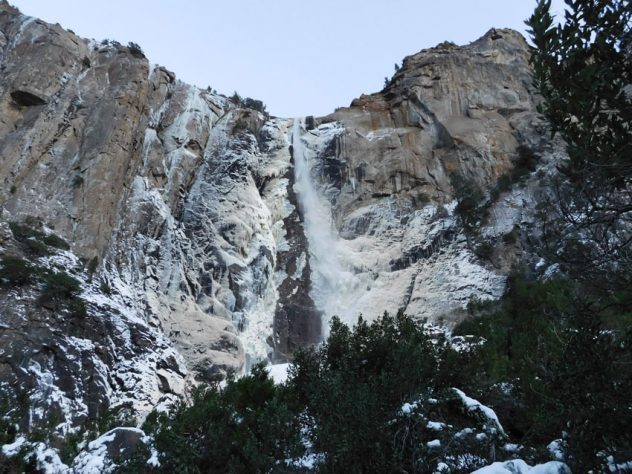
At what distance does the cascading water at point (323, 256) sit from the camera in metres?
25.6

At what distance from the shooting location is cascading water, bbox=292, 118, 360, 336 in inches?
1006

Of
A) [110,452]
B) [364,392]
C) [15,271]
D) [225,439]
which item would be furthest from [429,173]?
[110,452]

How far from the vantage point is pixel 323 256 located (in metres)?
27.7

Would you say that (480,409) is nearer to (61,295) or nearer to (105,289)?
(61,295)

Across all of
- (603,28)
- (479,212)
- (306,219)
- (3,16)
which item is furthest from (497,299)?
(3,16)

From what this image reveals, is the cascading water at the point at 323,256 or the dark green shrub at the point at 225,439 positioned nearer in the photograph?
the dark green shrub at the point at 225,439

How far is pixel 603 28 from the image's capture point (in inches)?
223

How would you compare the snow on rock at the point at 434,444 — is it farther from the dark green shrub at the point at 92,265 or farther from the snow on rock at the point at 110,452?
the dark green shrub at the point at 92,265

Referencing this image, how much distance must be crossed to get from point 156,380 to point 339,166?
1892 centimetres

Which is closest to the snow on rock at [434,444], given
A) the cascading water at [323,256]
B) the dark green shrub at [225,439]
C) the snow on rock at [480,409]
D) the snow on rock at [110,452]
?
the snow on rock at [480,409]

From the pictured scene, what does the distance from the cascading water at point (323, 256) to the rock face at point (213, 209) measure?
0.09 meters

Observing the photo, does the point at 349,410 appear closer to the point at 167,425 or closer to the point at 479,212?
the point at 167,425

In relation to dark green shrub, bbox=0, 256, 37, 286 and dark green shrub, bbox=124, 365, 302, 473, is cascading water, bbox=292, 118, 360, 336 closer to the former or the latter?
dark green shrub, bbox=0, 256, 37, 286

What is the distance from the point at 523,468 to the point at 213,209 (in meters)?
22.3
